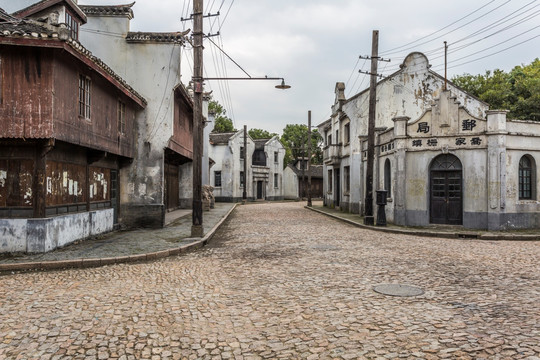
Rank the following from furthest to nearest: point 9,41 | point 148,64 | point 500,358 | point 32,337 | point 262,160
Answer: point 262,160 < point 148,64 < point 9,41 < point 32,337 < point 500,358

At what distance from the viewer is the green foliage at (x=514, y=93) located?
2982 cm

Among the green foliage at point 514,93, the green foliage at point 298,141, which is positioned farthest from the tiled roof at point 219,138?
the green foliage at point 514,93

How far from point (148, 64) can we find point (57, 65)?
6.49m

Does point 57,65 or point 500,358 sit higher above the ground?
point 57,65

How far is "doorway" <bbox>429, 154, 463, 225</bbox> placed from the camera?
630 inches

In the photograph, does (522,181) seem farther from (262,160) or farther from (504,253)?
(262,160)

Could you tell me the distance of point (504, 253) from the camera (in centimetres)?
1041

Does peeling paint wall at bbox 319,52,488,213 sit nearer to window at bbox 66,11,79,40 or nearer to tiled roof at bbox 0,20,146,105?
window at bbox 66,11,79,40

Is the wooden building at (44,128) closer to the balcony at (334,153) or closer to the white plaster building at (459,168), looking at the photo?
the white plaster building at (459,168)

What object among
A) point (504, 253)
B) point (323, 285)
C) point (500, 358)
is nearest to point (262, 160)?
point (504, 253)

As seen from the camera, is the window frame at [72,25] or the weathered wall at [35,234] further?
the window frame at [72,25]

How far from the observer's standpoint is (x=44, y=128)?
352 inches

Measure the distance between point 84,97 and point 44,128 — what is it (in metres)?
2.29

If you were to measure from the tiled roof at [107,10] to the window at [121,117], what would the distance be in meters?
4.17
